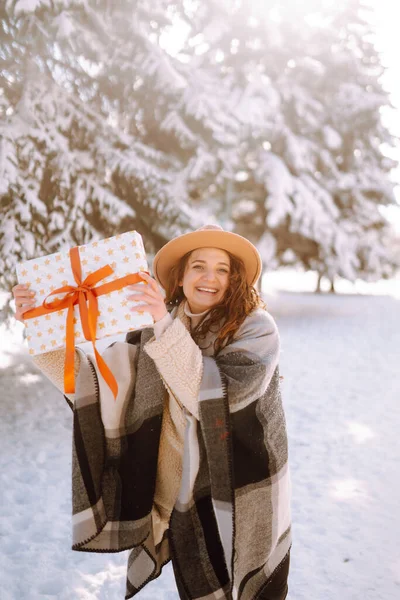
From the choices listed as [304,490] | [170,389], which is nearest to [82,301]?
[170,389]

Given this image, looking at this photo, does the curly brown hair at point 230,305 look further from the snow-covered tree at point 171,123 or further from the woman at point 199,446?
the snow-covered tree at point 171,123

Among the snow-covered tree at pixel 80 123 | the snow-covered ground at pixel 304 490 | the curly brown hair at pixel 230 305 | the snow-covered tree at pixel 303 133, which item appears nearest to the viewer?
the curly brown hair at pixel 230 305

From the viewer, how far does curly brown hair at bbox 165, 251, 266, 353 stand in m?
1.81

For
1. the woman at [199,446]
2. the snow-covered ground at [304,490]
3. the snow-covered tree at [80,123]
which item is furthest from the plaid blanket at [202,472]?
the snow-covered tree at [80,123]

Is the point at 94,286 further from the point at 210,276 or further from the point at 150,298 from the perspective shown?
the point at 210,276

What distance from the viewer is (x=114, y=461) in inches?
75.3

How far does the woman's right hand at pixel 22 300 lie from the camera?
1.72 meters

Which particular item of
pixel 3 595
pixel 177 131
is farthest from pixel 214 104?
pixel 3 595

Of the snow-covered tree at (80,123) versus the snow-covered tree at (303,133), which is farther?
the snow-covered tree at (303,133)

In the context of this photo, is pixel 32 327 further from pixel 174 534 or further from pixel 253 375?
pixel 174 534

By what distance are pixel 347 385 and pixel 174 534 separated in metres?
5.90

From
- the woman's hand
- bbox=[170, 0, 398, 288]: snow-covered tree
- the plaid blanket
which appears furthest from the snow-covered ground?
bbox=[170, 0, 398, 288]: snow-covered tree

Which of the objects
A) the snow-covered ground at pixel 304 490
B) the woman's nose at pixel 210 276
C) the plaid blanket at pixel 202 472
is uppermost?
the woman's nose at pixel 210 276

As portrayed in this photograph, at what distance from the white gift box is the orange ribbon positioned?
0.05ft
